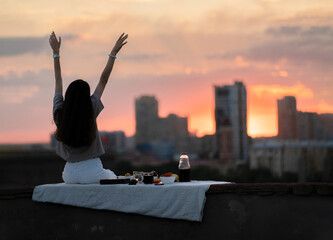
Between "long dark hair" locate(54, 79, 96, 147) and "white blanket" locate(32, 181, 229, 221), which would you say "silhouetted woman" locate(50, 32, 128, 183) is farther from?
"white blanket" locate(32, 181, 229, 221)

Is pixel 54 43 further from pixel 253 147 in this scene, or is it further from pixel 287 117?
pixel 287 117

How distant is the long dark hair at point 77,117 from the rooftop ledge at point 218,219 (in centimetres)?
54

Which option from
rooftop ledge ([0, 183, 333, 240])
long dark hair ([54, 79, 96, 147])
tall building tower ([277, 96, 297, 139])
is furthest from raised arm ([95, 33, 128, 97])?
tall building tower ([277, 96, 297, 139])

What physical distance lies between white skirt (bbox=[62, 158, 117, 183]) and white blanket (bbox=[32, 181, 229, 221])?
8 cm

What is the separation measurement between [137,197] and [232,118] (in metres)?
176

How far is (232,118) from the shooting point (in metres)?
180

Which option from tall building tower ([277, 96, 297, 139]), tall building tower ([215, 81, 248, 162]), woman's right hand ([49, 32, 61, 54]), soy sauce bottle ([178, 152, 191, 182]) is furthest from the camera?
tall building tower ([215, 81, 248, 162])

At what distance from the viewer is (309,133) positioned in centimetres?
15950

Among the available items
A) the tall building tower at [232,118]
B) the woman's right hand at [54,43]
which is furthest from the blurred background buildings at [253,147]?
the woman's right hand at [54,43]

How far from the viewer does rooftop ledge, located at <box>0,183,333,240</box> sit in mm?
4617

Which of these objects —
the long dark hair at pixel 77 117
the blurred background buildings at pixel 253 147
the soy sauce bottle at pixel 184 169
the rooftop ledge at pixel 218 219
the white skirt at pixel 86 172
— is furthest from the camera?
the blurred background buildings at pixel 253 147

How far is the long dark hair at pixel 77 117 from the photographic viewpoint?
4.93m

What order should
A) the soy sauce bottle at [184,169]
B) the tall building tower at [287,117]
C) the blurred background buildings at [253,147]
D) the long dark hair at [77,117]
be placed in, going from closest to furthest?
the long dark hair at [77,117], the soy sauce bottle at [184,169], the blurred background buildings at [253,147], the tall building tower at [287,117]

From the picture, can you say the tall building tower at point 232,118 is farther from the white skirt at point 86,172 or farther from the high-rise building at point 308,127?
the white skirt at point 86,172
